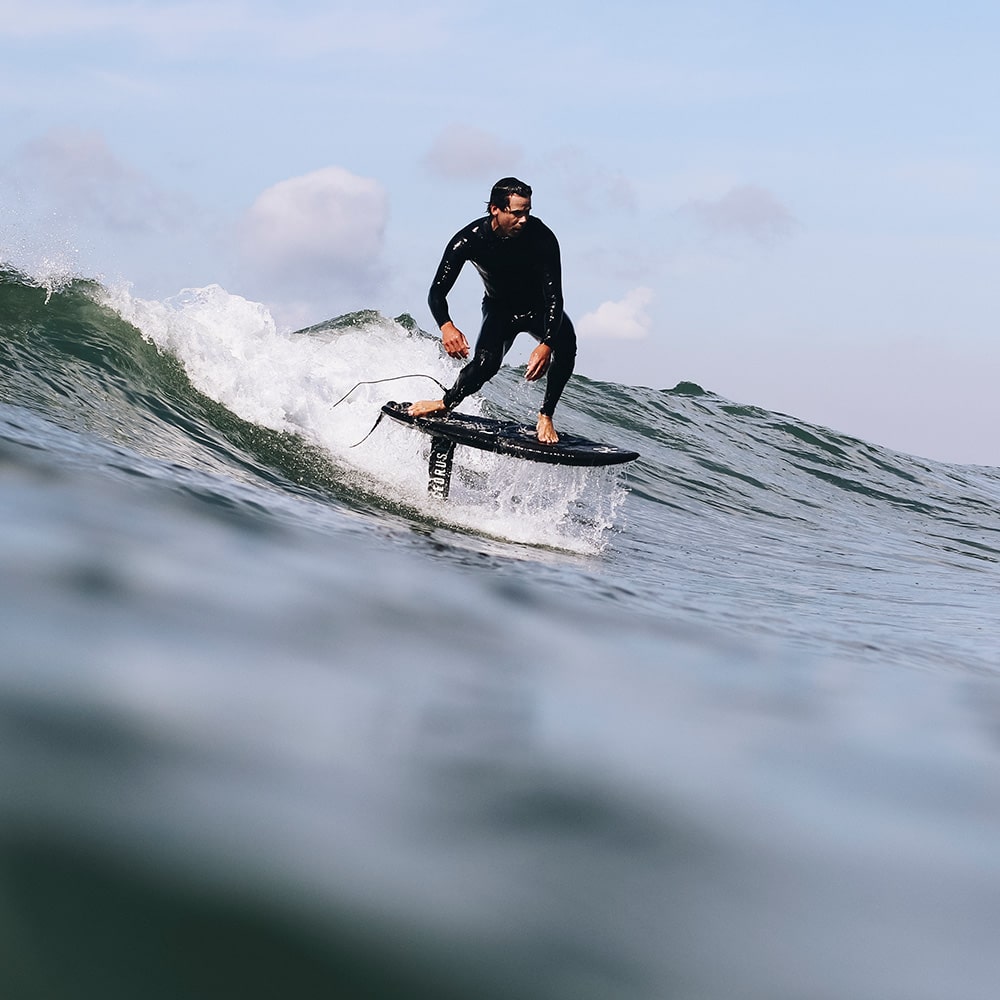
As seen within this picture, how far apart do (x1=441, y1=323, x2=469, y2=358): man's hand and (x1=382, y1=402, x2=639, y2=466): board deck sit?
1.90ft

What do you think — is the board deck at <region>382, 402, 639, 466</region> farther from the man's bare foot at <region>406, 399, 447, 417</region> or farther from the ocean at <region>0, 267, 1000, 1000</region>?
the ocean at <region>0, 267, 1000, 1000</region>

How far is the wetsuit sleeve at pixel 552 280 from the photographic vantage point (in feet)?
25.2

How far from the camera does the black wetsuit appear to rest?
765 centimetres

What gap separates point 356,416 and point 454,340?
3.33m

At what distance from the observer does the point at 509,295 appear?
313 inches

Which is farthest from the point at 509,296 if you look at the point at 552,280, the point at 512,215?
the point at 512,215

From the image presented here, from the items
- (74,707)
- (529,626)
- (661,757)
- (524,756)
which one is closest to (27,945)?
(74,707)

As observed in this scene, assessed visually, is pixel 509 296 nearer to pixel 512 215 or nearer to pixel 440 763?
pixel 512 215

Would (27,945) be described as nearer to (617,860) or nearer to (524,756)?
(617,860)

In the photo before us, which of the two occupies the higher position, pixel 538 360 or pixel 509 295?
pixel 509 295

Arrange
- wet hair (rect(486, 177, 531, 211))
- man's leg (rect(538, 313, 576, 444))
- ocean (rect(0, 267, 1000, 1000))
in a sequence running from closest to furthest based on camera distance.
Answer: ocean (rect(0, 267, 1000, 1000)), wet hair (rect(486, 177, 531, 211)), man's leg (rect(538, 313, 576, 444))

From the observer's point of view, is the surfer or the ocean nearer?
the ocean

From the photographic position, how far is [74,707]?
8.00ft

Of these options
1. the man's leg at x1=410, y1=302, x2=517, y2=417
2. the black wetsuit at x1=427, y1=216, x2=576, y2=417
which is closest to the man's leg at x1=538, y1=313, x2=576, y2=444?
the black wetsuit at x1=427, y1=216, x2=576, y2=417
